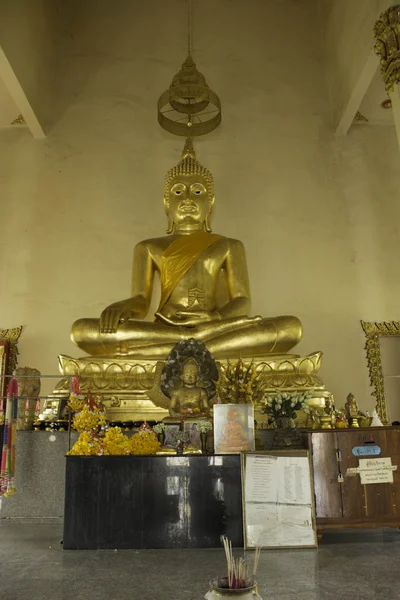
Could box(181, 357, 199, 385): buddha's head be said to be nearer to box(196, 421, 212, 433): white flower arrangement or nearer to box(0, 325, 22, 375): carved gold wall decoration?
box(196, 421, 212, 433): white flower arrangement

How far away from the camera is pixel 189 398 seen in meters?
3.45

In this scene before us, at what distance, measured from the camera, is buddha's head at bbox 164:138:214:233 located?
544 centimetres

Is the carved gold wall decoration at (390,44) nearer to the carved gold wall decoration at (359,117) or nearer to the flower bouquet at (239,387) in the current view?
the carved gold wall decoration at (359,117)

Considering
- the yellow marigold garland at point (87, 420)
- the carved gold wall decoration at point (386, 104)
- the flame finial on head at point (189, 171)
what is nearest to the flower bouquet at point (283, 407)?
the yellow marigold garland at point (87, 420)

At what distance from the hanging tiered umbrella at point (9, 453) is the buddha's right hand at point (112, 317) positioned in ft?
4.13

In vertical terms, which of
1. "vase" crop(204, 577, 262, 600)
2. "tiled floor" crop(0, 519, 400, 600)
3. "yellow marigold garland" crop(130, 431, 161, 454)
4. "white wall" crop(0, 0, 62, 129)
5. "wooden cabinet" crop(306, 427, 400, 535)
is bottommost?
"tiled floor" crop(0, 519, 400, 600)

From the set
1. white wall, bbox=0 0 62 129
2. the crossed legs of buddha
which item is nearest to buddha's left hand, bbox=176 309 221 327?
the crossed legs of buddha

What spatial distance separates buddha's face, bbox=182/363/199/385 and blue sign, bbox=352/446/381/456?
117cm

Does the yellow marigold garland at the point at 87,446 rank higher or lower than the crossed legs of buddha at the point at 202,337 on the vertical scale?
lower

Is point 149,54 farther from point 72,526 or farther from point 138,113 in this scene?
point 72,526

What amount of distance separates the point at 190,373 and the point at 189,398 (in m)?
0.18

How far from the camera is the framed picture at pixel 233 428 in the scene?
110 inches

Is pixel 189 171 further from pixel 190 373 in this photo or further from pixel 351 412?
pixel 351 412

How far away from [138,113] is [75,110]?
0.74 metres
